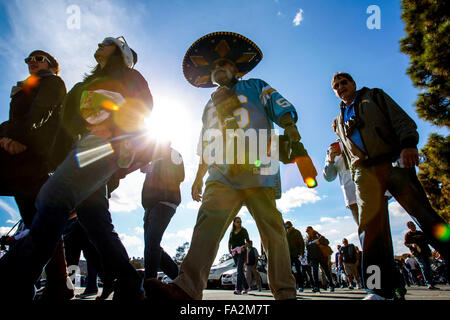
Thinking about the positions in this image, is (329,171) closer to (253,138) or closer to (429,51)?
(253,138)

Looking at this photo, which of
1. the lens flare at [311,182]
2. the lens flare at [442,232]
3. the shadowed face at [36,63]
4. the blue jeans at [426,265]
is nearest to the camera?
the lens flare at [311,182]

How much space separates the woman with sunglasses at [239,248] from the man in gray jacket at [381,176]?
15.6 feet

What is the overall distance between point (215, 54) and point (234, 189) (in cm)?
173

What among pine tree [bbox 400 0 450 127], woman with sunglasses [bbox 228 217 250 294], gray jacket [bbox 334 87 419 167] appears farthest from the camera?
pine tree [bbox 400 0 450 127]

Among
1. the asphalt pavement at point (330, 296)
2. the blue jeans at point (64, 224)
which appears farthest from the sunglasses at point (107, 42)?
the asphalt pavement at point (330, 296)

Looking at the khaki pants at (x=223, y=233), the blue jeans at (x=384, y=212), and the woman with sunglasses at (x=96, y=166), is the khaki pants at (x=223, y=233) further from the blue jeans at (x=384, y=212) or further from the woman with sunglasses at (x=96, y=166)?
the blue jeans at (x=384, y=212)

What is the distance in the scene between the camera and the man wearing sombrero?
5.72 feet

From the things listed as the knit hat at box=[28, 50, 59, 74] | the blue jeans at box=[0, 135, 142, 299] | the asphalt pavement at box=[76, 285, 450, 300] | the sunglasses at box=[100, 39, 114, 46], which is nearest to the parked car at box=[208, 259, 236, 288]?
the asphalt pavement at box=[76, 285, 450, 300]

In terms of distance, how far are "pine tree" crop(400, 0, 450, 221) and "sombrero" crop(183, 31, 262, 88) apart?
29.7 feet

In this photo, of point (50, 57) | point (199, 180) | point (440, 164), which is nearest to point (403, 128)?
point (199, 180)

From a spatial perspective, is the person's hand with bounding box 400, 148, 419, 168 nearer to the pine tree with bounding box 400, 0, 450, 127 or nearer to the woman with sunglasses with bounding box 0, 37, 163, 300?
the woman with sunglasses with bounding box 0, 37, 163, 300

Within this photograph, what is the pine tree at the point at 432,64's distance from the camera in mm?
8633
